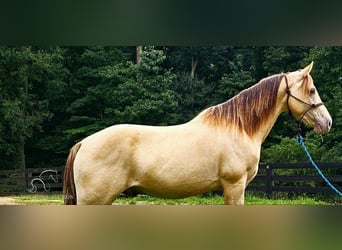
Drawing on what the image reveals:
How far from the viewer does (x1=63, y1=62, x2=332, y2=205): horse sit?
1.96 meters

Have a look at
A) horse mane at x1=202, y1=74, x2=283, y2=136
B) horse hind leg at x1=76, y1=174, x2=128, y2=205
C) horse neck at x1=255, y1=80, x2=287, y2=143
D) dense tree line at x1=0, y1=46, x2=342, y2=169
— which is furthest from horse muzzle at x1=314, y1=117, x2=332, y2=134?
dense tree line at x1=0, y1=46, x2=342, y2=169

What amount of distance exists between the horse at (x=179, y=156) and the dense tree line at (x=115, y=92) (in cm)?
397

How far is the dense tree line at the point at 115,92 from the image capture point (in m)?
6.35

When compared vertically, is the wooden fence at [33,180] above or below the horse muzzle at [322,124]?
below

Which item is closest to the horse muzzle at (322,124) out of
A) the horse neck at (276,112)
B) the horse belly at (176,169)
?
the horse neck at (276,112)

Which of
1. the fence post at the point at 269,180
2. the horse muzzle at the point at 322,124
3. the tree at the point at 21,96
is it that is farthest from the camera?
the tree at the point at 21,96

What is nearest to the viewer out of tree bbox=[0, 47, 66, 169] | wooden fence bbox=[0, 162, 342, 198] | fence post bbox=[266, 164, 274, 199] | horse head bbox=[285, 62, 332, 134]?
horse head bbox=[285, 62, 332, 134]

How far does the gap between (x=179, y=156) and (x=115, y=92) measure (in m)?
4.74

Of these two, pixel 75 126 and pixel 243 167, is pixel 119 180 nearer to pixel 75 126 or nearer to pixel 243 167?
pixel 243 167

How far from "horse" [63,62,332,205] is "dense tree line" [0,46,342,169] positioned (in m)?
3.97

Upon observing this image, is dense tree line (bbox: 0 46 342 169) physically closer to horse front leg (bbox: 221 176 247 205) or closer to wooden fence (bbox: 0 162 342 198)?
wooden fence (bbox: 0 162 342 198)

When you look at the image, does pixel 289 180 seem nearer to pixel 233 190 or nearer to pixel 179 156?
pixel 233 190

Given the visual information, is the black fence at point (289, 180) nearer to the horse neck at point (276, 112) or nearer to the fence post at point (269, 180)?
the fence post at point (269, 180)
